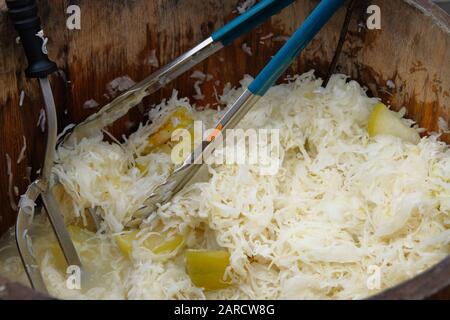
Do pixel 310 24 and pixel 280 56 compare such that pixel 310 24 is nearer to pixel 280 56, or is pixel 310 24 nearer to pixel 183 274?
pixel 280 56

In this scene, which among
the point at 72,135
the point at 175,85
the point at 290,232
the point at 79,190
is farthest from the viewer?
the point at 175,85

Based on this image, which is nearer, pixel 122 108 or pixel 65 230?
pixel 65 230

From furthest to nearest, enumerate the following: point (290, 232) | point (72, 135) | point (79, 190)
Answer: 1. point (72, 135)
2. point (79, 190)
3. point (290, 232)

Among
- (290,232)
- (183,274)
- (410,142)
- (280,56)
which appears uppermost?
(280,56)

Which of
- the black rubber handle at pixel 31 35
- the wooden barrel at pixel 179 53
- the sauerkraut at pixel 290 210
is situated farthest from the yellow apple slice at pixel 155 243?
the black rubber handle at pixel 31 35

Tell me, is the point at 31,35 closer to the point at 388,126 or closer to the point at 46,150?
the point at 46,150

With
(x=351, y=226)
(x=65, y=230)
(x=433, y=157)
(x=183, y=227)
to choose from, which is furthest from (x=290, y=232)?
(x=65, y=230)
